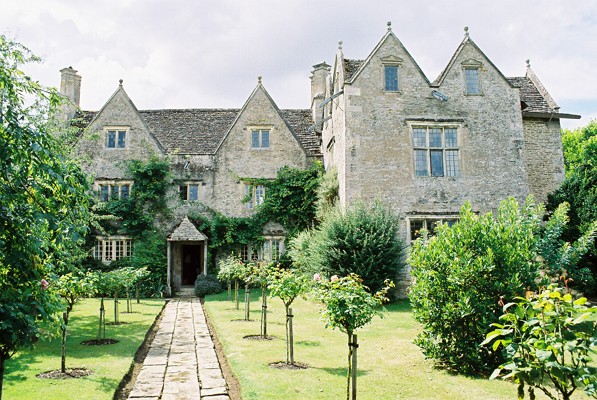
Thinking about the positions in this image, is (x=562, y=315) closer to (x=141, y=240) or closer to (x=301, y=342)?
(x=301, y=342)

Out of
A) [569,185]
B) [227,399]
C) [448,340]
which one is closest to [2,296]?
[227,399]

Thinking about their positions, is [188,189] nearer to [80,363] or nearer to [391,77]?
[391,77]

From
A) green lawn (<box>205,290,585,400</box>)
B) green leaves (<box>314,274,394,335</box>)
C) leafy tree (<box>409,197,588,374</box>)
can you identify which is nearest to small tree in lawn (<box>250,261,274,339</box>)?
green lawn (<box>205,290,585,400</box>)

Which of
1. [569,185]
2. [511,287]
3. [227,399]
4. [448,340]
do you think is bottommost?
[227,399]

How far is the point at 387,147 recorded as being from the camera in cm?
2030

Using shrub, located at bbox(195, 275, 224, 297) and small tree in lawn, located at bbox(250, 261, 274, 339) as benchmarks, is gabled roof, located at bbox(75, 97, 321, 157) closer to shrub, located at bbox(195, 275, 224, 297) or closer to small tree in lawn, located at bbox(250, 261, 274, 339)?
shrub, located at bbox(195, 275, 224, 297)

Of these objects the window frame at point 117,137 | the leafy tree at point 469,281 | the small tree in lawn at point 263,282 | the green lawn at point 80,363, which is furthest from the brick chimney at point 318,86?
the leafy tree at point 469,281

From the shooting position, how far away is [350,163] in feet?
65.5

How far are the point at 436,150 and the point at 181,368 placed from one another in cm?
1528

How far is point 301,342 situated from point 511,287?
5458 millimetres

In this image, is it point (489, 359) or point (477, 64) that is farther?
point (477, 64)

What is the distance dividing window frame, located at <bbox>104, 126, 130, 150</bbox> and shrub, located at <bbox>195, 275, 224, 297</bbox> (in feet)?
29.4

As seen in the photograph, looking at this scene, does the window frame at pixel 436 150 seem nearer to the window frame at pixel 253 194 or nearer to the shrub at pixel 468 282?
the window frame at pixel 253 194

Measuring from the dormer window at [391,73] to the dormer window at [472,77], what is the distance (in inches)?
123
